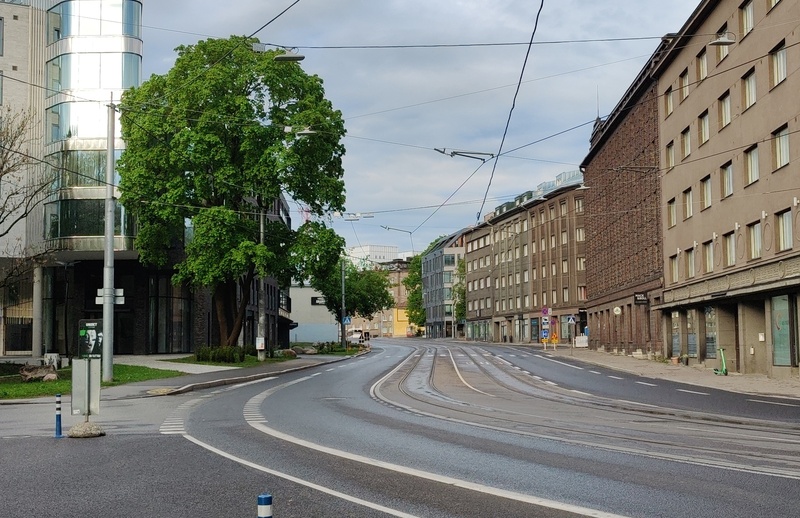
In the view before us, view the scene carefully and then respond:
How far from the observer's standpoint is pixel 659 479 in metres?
9.19

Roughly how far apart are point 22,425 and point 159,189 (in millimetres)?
28214

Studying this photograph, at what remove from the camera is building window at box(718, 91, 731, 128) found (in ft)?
119

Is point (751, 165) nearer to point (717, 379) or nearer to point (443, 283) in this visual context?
point (717, 379)

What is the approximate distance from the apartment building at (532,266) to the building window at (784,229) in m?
45.3

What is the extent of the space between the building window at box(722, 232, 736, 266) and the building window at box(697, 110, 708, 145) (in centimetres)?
499

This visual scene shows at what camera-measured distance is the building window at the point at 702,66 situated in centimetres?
3981

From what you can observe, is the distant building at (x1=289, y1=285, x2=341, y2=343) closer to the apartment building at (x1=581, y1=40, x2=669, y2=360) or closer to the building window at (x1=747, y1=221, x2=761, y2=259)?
the apartment building at (x1=581, y1=40, x2=669, y2=360)

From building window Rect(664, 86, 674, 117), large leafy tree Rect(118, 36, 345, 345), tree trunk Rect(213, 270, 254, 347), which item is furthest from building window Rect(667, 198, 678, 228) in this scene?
tree trunk Rect(213, 270, 254, 347)

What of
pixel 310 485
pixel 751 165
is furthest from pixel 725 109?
pixel 310 485

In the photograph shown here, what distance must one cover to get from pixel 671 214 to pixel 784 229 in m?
16.2

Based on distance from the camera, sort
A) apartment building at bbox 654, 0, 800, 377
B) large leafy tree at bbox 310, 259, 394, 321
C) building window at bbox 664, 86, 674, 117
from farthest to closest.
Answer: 1. large leafy tree at bbox 310, 259, 394, 321
2. building window at bbox 664, 86, 674, 117
3. apartment building at bbox 654, 0, 800, 377

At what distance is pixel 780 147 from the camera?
3112 cm

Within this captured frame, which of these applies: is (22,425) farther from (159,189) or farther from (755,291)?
(159,189)

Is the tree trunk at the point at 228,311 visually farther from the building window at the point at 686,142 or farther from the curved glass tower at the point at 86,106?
the building window at the point at 686,142
